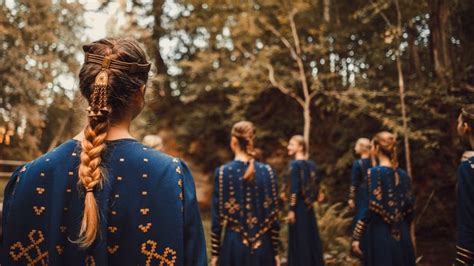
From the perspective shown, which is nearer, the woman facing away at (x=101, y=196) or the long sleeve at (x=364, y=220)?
the woman facing away at (x=101, y=196)

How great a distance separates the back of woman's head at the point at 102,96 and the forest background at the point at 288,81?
0.27 m

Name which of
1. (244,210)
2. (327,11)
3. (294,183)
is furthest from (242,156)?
(327,11)

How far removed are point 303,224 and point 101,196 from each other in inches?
225

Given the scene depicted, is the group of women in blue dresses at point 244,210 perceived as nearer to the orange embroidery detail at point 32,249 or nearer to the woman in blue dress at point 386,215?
the woman in blue dress at point 386,215

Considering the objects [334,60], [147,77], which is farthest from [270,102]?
[147,77]

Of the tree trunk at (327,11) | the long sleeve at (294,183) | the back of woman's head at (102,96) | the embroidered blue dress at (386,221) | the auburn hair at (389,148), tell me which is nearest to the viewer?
the back of woman's head at (102,96)

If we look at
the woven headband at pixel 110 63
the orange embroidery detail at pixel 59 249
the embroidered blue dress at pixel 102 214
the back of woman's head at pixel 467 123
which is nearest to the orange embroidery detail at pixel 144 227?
the embroidered blue dress at pixel 102 214

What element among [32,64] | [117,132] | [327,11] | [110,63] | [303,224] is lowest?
[303,224]

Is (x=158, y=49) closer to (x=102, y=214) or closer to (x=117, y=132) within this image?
(x=117, y=132)

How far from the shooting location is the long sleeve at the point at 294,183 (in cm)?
662

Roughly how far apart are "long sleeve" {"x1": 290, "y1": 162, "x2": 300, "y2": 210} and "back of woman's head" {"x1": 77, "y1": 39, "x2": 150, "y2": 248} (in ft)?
17.2

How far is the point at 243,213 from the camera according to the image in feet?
14.5

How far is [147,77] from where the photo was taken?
176 cm

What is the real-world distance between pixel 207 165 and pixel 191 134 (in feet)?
4.17
